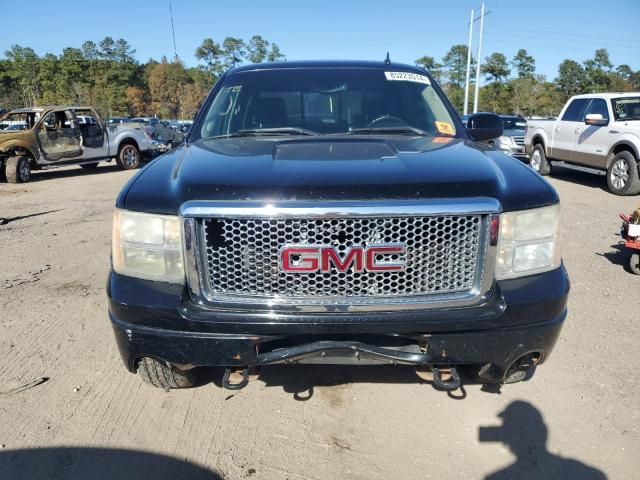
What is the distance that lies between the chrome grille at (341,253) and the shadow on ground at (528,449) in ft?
2.99

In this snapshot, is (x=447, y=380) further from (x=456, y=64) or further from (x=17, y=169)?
(x=456, y=64)

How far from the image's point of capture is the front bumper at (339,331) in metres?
2.10

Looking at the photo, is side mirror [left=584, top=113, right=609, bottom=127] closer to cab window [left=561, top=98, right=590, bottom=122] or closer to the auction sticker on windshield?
cab window [left=561, top=98, right=590, bottom=122]

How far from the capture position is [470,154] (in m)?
2.61

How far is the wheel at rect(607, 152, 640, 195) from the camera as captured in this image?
31.7 ft

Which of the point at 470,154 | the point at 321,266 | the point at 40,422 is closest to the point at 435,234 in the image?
the point at 321,266

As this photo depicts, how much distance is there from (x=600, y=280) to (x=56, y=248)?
602cm

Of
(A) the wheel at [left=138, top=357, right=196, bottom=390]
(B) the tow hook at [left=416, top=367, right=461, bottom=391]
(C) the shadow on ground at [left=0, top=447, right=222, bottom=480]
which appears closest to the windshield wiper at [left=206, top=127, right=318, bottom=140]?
(A) the wheel at [left=138, top=357, right=196, bottom=390]

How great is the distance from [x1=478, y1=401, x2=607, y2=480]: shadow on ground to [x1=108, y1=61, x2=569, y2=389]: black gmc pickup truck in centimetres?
45

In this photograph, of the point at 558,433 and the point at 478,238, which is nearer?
the point at 478,238

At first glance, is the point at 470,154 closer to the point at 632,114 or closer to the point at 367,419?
the point at 367,419

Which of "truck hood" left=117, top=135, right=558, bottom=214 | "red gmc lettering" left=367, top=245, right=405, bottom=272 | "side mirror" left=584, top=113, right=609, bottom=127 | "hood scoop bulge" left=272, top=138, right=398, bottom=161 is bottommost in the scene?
"red gmc lettering" left=367, top=245, right=405, bottom=272

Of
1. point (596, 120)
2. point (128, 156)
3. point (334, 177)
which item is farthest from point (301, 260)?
point (128, 156)

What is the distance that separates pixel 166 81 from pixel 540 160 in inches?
A: 3475
